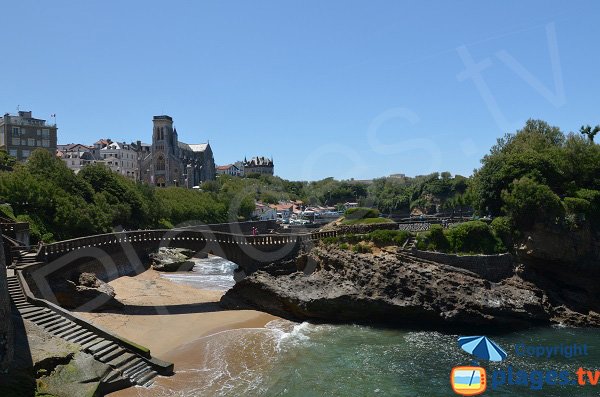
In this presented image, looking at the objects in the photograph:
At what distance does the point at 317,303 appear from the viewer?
33.2m

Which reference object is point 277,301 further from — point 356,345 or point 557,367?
point 557,367

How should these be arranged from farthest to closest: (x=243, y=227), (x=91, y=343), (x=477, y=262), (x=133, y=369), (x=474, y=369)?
(x=243, y=227)
(x=477, y=262)
(x=474, y=369)
(x=91, y=343)
(x=133, y=369)

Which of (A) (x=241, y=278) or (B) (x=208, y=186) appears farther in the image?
(B) (x=208, y=186)

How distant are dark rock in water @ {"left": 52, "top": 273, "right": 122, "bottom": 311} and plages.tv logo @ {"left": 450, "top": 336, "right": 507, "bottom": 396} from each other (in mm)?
22578

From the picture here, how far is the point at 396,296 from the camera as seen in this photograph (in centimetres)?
3309

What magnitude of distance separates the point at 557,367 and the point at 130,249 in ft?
107

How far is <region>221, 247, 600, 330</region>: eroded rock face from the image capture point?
3278 cm

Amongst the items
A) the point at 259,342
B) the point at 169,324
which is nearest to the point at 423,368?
the point at 259,342

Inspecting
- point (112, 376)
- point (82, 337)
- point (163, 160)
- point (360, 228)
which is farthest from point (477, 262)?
point (163, 160)

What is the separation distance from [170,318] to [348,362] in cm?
1348

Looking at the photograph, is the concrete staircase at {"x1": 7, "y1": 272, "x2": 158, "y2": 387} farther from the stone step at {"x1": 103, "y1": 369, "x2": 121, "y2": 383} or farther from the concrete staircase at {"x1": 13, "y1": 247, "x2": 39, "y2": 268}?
the concrete staircase at {"x1": 13, "y1": 247, "x2": 39, "y2": 268}

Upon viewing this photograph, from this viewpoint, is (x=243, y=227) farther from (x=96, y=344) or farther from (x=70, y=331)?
(x=96, y=344)

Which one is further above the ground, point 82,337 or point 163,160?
point 163,160

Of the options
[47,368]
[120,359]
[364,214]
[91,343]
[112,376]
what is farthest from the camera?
[364,214]
